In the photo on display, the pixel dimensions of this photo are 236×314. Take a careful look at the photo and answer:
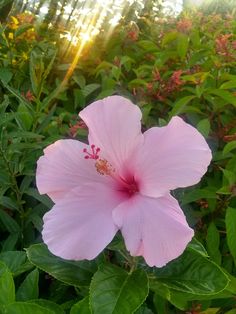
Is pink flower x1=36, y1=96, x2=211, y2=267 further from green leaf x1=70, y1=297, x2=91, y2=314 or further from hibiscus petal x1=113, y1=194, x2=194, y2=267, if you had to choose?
green leaf x1=70, y1=297, x2=91, y2=314

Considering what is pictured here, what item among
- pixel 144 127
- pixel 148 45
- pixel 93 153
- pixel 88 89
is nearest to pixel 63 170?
pixel 93 153

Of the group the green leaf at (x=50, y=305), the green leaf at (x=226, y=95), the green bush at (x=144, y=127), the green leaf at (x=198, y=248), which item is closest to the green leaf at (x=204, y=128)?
the green bush at (x=144, y=127)

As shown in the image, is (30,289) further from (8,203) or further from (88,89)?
(88,89)

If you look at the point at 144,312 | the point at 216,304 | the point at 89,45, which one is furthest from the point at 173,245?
the point at 89,45

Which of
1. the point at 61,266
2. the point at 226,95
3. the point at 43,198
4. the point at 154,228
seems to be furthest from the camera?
the point at 226,95

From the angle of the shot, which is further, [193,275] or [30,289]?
[30,289]

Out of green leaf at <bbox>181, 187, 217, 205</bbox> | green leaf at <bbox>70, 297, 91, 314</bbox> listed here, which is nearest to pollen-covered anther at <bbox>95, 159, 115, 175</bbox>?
green leaf at <bbox>70, 297, 91, 314</bbox>

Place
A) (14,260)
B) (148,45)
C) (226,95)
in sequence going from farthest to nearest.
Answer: (148,45)
(226,95)
(14,260)
